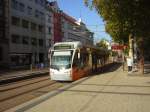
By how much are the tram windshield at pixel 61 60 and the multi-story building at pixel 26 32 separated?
3967 cm

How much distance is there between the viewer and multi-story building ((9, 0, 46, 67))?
6675cm

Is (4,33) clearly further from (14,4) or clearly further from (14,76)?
(14,76)

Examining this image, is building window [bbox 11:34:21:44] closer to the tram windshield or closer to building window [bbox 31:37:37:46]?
building window [bbox 31:37:37:46]

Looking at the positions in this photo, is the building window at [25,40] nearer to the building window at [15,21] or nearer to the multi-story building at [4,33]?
the building window at [15,21]

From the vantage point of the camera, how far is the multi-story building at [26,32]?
219 feet

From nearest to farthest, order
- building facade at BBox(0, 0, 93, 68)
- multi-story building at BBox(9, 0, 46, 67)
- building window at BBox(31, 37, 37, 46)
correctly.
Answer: building facade at BBox(0, 0, 93, 68) → multi-story building at BBox(9, 0, 46, 67) → building window at BBox(31, 37, 37, 46)

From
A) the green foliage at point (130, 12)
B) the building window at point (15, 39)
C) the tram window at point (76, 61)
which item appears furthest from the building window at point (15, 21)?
the green foliage at point (130, 12)

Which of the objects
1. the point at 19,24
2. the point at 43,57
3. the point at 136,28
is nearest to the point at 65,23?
the point at 43,57

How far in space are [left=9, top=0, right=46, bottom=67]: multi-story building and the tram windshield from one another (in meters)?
39.7

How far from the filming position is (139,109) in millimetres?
11312

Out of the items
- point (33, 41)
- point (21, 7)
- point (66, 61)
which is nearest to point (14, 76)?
point (66, 61)

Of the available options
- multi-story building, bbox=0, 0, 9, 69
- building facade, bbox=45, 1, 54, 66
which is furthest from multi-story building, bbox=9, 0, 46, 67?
building facade, bbox=45, 1, 54, 66

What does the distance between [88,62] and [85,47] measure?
1984mm

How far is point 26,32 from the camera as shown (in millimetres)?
73625
